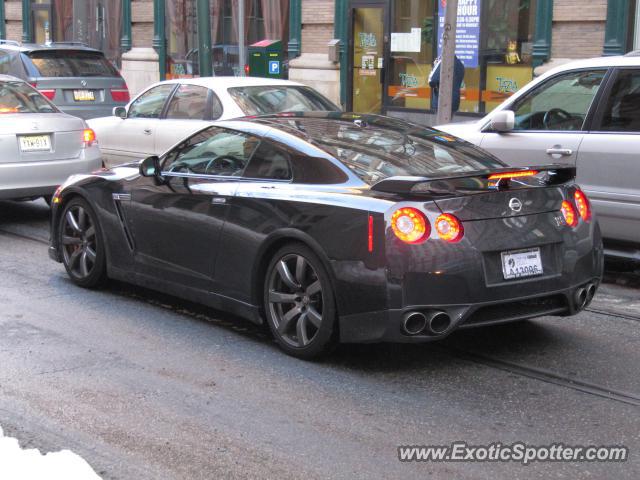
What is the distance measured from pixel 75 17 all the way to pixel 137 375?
19690 mm

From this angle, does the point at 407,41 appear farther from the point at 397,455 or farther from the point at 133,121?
the point at 397,455

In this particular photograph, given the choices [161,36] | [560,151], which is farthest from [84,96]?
[560,151]

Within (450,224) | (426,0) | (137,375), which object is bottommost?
(137,375)

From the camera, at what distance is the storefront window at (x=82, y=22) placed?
945 inches

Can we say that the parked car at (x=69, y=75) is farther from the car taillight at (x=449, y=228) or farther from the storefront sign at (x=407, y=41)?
the car taillight at (x=449, y=228)

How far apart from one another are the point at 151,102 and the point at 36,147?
6.79ft

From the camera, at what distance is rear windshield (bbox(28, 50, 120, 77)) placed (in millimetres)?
16328

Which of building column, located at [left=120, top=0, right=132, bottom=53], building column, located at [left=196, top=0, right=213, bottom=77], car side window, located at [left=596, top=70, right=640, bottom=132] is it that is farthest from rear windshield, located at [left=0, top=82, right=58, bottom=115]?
building column, located at [left=120, top=0, right=132, bottom=53]

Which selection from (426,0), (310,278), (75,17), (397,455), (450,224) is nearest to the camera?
(397,455)

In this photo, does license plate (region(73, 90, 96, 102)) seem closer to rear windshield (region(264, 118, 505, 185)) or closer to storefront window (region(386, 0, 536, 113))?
storefront window (region(386, 0, 536, 113))

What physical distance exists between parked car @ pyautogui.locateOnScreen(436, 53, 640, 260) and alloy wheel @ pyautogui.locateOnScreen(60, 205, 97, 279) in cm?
352

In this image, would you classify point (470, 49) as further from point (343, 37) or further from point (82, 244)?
point (82, 244)

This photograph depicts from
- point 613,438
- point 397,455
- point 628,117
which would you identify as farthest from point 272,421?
point 628,117

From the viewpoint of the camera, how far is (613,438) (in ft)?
15.9
